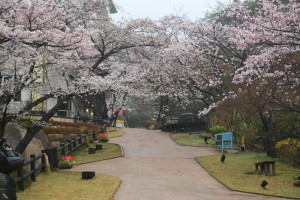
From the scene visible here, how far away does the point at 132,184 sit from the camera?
12750 millimetres

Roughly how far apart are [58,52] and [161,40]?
36.0 ft

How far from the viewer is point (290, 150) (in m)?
17.4

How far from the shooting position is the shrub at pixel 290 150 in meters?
17.0

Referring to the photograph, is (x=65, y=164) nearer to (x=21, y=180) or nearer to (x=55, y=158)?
(x=55, y=158)

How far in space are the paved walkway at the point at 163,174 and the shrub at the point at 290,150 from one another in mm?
4351

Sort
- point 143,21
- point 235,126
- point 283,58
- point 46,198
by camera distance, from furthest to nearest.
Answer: point 235,126 → point 143,21 → point 283,58 → point 46,198

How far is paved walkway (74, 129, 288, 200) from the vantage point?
11391 millimetres

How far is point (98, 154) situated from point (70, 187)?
857 cm

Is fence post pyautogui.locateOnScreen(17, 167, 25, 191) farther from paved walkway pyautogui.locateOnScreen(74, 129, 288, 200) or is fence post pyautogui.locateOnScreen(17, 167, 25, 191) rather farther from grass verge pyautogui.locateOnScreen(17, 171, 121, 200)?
paved walkway pyautogui.locateOnScreen(74, 129, 288, 200)

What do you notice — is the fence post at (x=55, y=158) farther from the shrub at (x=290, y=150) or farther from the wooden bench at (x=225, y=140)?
the shrub at (x=290, y=150)

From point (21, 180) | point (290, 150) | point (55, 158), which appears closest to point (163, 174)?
point (55, 158)

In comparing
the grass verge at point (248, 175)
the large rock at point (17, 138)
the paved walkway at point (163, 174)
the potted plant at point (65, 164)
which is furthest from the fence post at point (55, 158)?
the grass verge at point (248, 175)

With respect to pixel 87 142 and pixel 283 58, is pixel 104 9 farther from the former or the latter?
pixel 283 58

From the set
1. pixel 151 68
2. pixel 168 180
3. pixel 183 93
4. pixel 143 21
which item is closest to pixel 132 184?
pixel 168 180
